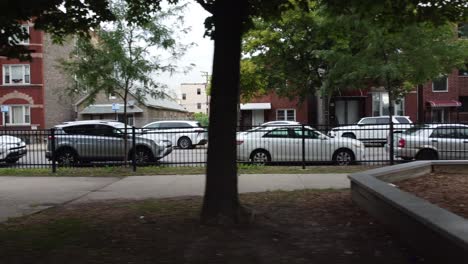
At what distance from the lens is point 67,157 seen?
16.3 meters

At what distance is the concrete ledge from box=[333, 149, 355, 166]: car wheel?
7356 millimetres

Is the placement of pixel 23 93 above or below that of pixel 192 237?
above

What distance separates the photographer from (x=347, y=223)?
6.96 m

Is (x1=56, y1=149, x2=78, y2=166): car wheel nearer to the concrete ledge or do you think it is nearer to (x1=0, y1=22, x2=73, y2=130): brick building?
the concrete ledge

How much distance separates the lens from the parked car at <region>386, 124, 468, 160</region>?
15492 millimetres

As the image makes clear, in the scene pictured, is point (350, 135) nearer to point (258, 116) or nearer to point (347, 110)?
point (347, 110)

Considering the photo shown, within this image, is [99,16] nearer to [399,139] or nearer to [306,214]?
[306,214]

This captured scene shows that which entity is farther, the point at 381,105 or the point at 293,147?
the point at 381,105

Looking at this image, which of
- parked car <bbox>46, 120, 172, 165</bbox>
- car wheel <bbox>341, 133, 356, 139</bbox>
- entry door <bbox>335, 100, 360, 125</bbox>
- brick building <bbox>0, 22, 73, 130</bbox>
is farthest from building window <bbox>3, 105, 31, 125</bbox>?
car wheel <bbox>341, 133, 356, 139</bbox>

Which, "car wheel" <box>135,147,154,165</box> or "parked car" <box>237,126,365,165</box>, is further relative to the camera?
"car wheel" <box>135,147,154,165</box>

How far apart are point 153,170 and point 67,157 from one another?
3.48 m

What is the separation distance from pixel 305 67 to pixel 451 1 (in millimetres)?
27179

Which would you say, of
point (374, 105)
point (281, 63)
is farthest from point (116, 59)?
point (374, 105)

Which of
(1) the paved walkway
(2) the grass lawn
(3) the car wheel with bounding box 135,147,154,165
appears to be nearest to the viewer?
(1) the paved walkway
